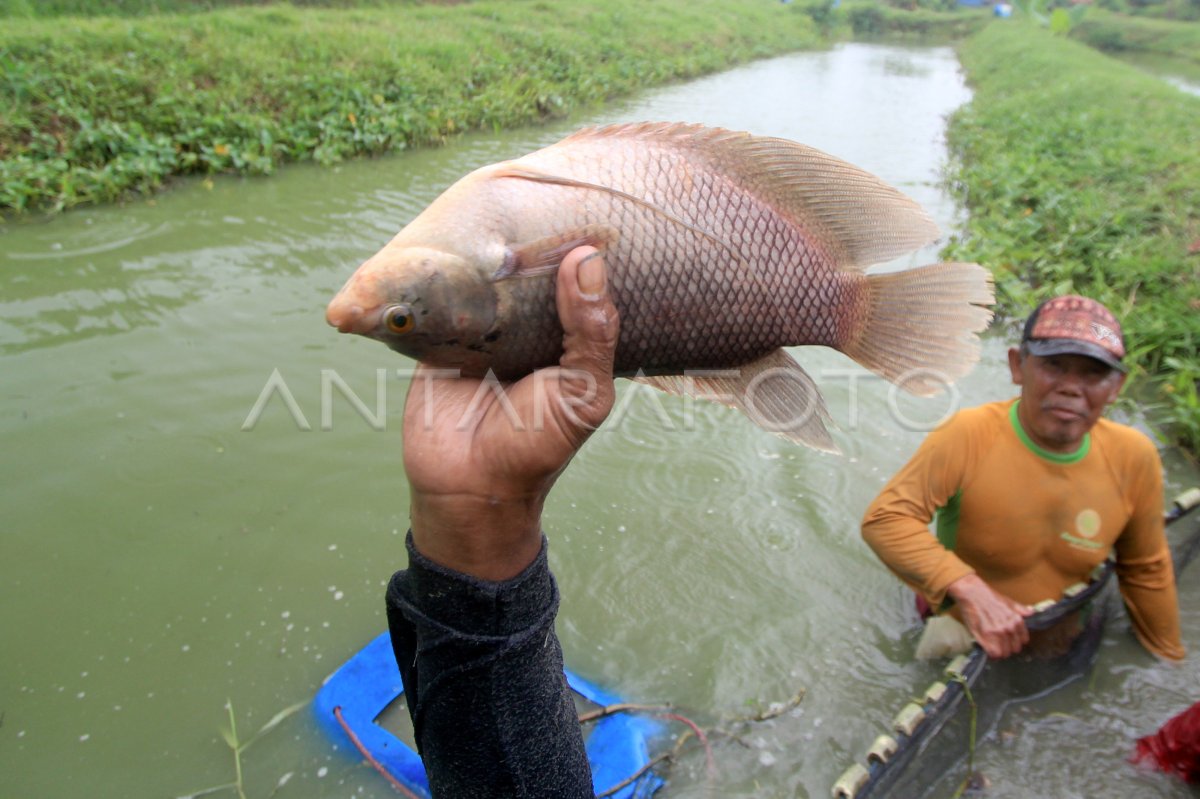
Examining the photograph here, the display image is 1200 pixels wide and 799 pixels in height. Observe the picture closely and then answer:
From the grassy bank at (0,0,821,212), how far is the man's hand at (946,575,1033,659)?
7.82 m

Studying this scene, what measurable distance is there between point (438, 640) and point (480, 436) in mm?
341

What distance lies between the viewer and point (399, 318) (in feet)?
3.92

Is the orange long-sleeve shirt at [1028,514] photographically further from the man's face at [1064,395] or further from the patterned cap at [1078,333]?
the patterned cap at [1078,333]

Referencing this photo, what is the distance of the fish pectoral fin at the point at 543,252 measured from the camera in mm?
1241

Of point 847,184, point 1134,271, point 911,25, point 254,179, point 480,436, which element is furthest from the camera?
point 911,25

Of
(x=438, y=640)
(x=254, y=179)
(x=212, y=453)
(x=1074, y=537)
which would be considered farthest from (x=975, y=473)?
(x=254, y=179)

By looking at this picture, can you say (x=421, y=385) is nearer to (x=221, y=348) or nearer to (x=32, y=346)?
(x=221, y=348)

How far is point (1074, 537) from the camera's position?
116 inches

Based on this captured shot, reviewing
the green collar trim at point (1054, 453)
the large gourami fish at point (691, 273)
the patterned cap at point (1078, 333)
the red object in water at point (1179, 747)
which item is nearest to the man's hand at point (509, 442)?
the large gourami fish at point (691, 273)

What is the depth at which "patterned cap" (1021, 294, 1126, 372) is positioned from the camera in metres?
2.64

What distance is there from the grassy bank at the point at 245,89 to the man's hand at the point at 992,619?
25.7 ft

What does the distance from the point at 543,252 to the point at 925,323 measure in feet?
2.63

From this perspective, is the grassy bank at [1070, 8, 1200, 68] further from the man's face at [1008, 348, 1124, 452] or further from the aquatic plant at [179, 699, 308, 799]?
the aquatic plant at [179, 699, 308, 799]

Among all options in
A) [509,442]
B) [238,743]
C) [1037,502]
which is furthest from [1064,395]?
[238,743]
